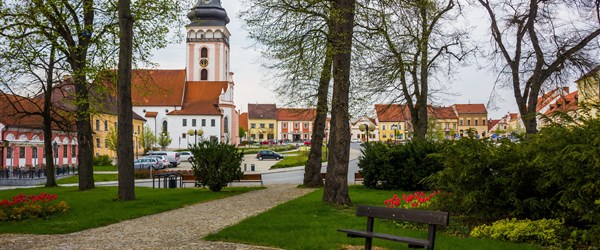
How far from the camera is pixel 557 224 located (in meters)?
9.11

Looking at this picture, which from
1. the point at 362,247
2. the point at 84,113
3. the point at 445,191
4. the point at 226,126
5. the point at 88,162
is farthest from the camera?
the point at 226,126

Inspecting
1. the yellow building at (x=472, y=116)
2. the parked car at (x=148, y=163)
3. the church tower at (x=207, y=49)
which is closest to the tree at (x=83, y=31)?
the parked car at (x=148, y=163)

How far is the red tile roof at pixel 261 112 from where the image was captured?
5310 inches

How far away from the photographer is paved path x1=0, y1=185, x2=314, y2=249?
28.8ft

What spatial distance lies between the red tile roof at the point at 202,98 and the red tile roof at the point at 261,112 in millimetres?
44518

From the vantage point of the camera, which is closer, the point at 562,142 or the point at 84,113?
the point at 562,142

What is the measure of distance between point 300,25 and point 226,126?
73660mm

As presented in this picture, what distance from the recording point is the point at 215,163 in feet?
68.9

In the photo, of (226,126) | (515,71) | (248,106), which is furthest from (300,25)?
(248,106)

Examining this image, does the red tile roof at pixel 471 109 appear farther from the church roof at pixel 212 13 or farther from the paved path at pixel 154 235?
the paved path at pixel 154 235

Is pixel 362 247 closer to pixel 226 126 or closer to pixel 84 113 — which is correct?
pixel 84 113

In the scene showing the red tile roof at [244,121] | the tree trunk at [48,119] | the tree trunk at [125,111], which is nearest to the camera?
the tree trunk at [125,111]

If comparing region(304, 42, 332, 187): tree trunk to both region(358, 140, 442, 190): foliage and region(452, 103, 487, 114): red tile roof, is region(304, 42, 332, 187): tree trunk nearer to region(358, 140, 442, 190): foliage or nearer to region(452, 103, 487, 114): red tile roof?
region(358, 140, 442, 190): foliage

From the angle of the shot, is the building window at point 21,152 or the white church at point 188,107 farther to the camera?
the white church at point 188,107
